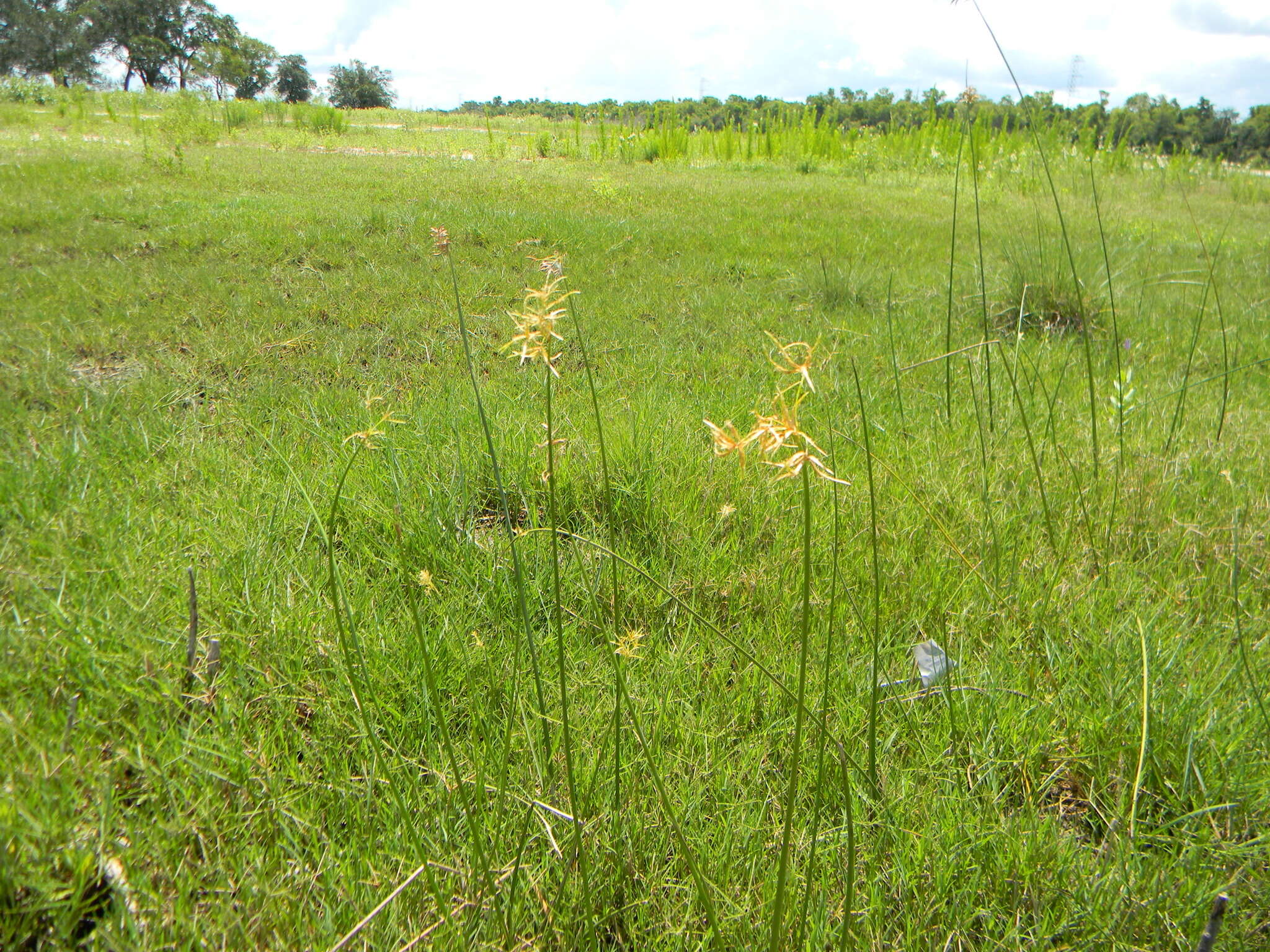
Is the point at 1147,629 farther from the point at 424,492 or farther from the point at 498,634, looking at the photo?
the point at 424,492

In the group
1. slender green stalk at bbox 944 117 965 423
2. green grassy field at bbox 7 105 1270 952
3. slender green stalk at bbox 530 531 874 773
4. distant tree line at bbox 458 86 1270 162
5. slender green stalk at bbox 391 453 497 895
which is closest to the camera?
slender green stalk at bbox 530 531 874 773

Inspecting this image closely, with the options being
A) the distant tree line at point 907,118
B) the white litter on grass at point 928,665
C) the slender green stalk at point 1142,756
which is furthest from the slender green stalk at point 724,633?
the distant tree line at point 907,118

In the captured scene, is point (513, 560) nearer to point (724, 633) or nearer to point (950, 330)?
point (724, 633)

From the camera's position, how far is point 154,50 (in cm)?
2781

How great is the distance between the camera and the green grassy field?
1057mm

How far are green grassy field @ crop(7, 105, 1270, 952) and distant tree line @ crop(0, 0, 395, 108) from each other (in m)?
18.3

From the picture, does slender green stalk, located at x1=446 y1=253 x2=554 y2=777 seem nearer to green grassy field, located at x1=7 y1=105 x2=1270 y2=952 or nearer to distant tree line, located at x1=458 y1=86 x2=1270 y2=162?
green grassy field, located at x1=7 y1=105 x2=1270 y2=952

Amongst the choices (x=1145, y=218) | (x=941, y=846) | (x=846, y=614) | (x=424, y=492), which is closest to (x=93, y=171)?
(x=424, y=492)

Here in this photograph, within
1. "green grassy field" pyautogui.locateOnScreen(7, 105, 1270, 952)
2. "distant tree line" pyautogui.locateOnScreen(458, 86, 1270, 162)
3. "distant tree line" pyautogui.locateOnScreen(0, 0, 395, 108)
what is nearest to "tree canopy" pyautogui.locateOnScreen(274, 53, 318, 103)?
"distant tree line" pyautogui.locateOnScreen(0, 0, 395, 108)

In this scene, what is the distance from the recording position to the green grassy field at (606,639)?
3.47ft

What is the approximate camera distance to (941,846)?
1.18 meters

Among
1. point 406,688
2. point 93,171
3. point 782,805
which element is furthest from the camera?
point 93,171

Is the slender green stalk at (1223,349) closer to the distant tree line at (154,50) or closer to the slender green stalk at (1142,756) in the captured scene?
the slender green stalk at (1142,756)

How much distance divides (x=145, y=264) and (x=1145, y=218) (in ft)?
32.5
